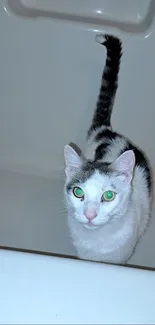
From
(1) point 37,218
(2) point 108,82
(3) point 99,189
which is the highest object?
(2) point 108,82

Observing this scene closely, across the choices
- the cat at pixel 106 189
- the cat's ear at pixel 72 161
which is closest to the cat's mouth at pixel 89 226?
the cat at pixel 106 189

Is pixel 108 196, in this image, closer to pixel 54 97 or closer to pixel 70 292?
pixel 70 292

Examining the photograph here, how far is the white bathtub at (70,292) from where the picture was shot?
2.23 feet

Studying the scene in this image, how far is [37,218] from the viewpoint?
1.42 meters

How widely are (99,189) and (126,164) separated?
0.26 feet

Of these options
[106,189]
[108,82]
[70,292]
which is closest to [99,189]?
[106,189]

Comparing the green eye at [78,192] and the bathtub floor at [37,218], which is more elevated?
the green eye at [78,192]

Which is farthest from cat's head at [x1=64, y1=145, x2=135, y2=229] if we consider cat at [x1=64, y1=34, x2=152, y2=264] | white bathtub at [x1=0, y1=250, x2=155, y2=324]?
white bathtub at [x1=0, y1=250, x2=155, y2=324]

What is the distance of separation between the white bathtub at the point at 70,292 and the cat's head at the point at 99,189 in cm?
27

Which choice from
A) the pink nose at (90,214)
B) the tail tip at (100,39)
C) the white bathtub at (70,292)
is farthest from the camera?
the tail tip at (100,39)

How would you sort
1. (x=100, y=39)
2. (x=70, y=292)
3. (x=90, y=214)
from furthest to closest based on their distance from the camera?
(x=100, y=39) < (x=90, y=214) < (x=70, y=292)

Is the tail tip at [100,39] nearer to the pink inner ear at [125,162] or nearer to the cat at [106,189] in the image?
the cat at [106,189]

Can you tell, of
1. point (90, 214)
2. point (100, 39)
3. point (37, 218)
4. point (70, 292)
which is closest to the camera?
point (70, 292)

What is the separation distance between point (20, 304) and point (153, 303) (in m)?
0.20
